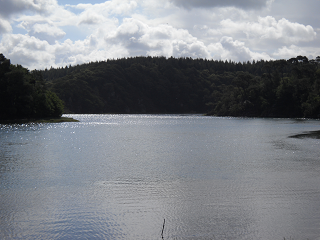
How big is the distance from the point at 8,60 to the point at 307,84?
161350 millimetres

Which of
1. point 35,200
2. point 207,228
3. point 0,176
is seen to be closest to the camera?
point 207,228

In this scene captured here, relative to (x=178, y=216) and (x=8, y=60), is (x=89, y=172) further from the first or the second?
(x=8, y=60)

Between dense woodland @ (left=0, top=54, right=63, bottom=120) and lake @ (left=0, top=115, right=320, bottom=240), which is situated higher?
dense woodland @ (left=0, top=54, right=63, bottom=120)

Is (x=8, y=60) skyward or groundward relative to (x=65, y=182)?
skyward

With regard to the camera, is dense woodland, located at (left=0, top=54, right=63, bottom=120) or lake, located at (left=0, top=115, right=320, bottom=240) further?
dense woodland, located at (left=0, top=54, right=63, bottom=120)

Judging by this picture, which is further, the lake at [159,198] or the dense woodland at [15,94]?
the dense woodland at [15,94]

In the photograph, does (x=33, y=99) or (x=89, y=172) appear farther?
(x=33, y=99)

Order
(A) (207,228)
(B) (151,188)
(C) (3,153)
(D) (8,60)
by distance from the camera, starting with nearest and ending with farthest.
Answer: (A) (207,228)
(B) (151,188)
(C) (3,153)
(D) (8,60)

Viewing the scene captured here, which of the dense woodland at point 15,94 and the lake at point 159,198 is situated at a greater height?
the dense woodland at point 15,94

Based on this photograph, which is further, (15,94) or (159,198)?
(15,94)

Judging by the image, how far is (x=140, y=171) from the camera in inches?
1265

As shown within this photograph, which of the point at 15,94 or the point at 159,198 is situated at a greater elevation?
the point at 15,94

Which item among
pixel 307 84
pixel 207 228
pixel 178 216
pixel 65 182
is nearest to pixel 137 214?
pixel 178 216

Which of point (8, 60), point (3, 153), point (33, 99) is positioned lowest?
point (3, 153)
